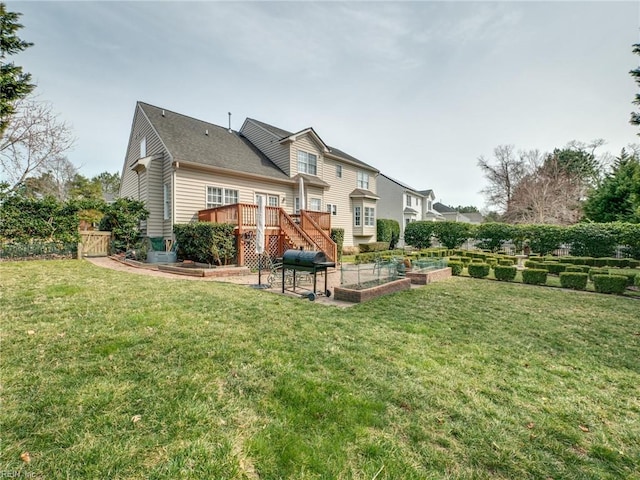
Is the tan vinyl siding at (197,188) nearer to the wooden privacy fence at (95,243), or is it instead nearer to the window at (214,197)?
the window at (214,197)

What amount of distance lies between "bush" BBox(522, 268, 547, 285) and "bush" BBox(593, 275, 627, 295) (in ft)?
4.57

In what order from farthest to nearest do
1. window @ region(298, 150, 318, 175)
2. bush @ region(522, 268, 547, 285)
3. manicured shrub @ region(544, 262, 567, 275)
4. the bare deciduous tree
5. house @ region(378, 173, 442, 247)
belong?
1. house @ region(378, 173, 442, 247)
2. window @ region(298, 150, 318, 175)
3. the bare deciduous tree
4. manicured shrub @ region(544, 262, 567, 275)
5. bush @ region(522, 268, 547, 285)

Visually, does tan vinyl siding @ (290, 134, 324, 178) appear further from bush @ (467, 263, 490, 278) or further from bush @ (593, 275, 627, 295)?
bush @ (593, 275, 627, 295)

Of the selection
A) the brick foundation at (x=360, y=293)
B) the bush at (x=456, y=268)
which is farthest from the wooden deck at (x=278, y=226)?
the bush at (x=456, y=268)

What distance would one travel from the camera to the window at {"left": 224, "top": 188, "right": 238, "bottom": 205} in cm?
1453

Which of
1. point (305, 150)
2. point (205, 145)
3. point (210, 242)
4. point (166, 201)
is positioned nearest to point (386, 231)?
point (305, 150)

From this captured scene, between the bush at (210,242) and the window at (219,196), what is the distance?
2743 millimetres

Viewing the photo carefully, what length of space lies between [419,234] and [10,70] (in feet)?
91.9

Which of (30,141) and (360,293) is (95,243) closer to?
(30,141)

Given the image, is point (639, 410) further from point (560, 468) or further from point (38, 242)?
point (38, 242)

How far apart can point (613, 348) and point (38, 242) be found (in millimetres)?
17833

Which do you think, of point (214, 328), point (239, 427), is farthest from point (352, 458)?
point (214, 328)

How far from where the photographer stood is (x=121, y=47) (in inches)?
440

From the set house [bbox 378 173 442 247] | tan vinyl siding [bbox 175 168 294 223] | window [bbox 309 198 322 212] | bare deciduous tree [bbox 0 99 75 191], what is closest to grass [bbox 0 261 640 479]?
tan vinyl siding [bbox 175 168 294 223]
